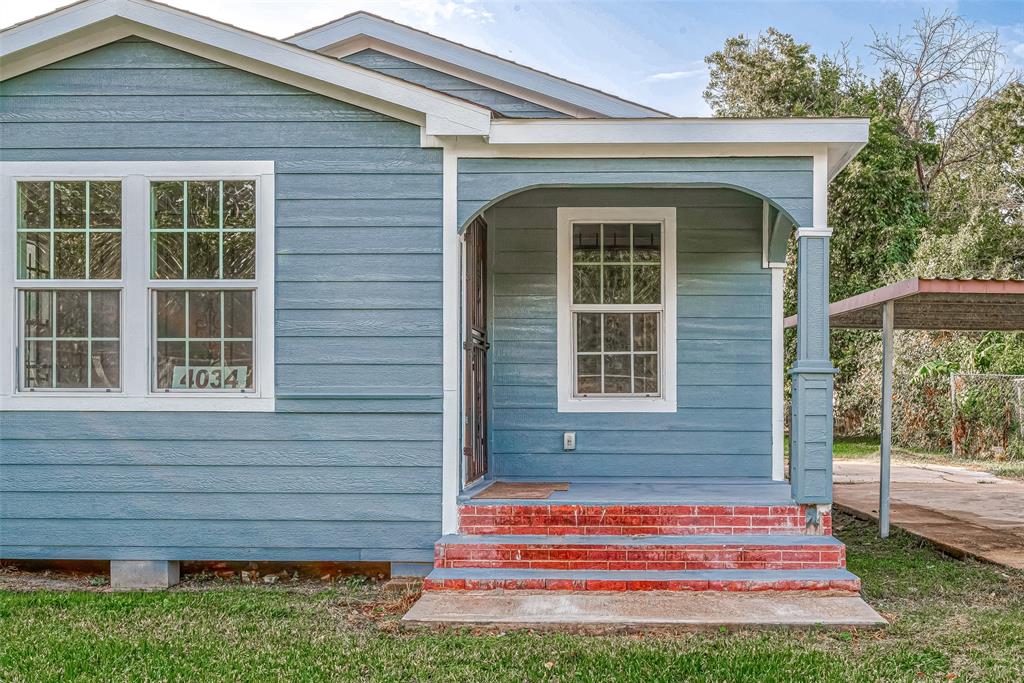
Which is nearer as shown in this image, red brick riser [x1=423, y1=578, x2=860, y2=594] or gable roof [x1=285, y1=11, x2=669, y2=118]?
red brick riser [x1=423, y1=578, x2=860, y2=594]

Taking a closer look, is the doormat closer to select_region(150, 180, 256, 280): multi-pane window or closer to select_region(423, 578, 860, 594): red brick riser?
select_region(423, 578, 860, 594): red brick riser

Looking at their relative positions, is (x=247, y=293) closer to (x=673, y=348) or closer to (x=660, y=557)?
(x=660, y=557)

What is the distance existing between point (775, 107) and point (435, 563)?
1654cm

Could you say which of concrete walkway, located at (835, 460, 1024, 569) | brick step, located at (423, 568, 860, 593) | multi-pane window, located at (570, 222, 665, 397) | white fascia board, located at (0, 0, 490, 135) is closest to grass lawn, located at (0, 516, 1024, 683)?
brick step, located at (423, 568, 860, 593)

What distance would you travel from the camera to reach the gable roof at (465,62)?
7.07m

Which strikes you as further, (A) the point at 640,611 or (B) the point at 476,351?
(B) the point at 476,351

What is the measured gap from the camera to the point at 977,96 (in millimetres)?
19500

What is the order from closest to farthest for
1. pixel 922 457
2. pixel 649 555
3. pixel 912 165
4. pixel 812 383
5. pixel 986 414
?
pixel 649 555
pixel 812 383
pixel 986 414
pixel 922 457
pixel 912 165

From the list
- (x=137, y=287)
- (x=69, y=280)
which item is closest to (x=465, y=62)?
(x=137, y=287)

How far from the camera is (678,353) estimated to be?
7.02 metres

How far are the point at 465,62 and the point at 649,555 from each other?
4.14 meters

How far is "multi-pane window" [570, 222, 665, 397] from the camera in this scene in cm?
711

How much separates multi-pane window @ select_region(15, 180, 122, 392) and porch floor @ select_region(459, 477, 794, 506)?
250cm

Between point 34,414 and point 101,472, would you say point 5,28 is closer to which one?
point 34,414
